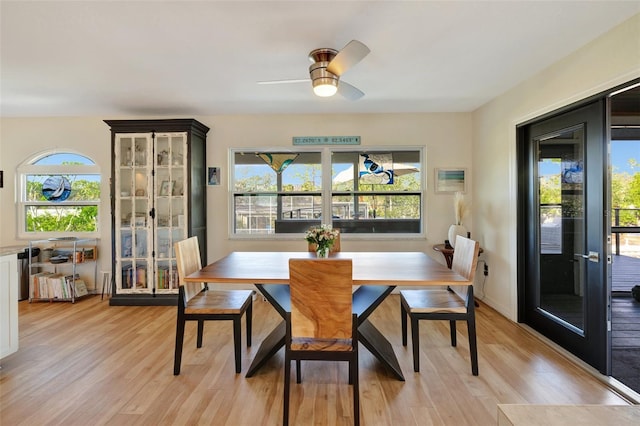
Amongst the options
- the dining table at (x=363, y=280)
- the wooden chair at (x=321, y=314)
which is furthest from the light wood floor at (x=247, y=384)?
the wooden chair at (x=321, y=314)

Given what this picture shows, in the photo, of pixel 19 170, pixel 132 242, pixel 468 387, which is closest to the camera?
pixel 468 387

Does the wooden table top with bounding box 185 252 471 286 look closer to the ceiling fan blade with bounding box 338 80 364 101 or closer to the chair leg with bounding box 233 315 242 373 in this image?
the chair leg with bounding box 233 315 242 373

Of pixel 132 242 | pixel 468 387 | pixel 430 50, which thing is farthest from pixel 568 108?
pixel 132 242

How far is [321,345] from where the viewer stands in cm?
176

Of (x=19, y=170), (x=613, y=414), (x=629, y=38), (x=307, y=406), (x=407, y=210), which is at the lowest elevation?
(x=307, y=406)

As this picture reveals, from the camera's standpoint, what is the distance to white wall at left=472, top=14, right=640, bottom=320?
6.66 ft

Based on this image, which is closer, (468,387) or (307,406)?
(307,406)

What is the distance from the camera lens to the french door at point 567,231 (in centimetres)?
220

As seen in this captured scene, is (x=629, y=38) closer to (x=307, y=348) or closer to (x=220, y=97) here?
(x=307, y=348)

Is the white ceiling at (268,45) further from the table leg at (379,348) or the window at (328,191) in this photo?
the table leg at (379,348)

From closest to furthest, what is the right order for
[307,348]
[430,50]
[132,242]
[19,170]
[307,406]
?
[307,348]
[307,406]
[430,50]
[132,242]
[19,170]

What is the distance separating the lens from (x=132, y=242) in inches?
152

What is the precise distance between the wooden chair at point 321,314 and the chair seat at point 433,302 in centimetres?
76

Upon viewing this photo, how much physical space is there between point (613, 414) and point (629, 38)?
240 cm
